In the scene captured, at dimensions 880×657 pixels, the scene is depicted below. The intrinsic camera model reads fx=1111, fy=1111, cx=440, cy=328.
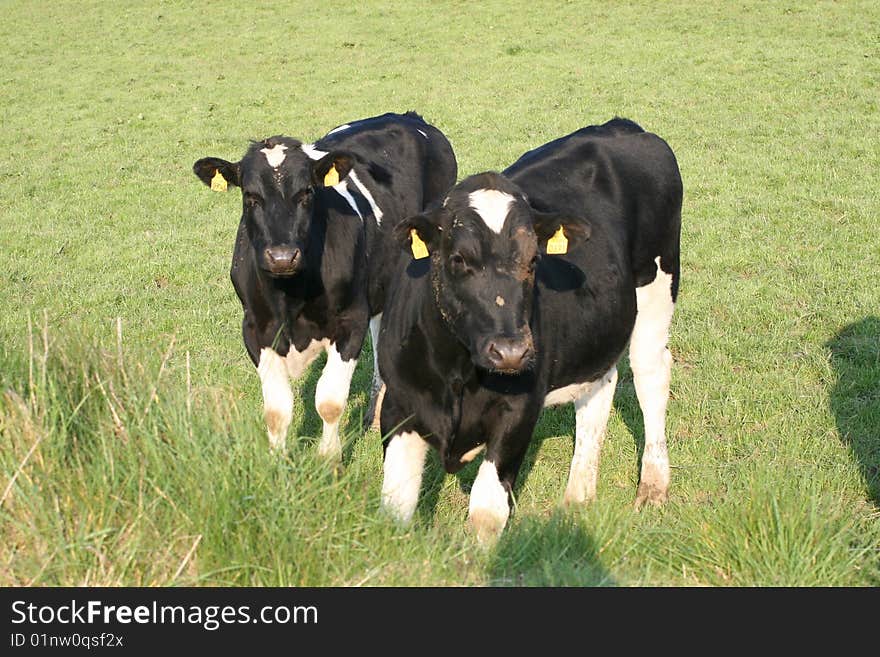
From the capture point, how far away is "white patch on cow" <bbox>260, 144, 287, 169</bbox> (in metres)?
6.78

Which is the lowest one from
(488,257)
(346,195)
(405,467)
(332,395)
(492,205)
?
(332,395)

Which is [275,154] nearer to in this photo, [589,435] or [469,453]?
[469,453]

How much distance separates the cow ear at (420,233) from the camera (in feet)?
17.0

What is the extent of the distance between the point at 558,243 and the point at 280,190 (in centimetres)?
207

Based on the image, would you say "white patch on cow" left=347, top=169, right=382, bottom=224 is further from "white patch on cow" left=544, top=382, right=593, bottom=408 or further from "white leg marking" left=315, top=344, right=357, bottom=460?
"white patch on cow" left=544, top=382, right=593, bottom=408

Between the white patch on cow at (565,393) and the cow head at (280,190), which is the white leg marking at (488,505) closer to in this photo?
the white patch on cow at (565,393)

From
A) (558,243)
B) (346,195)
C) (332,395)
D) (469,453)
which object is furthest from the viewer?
(346,195)

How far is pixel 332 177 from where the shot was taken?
7.07m

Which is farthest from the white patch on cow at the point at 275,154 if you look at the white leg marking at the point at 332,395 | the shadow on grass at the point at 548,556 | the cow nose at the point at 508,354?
the shadow on grass at the point at 548,556

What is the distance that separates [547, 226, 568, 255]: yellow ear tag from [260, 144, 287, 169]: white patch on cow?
2.15 m

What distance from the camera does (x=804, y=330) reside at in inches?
371

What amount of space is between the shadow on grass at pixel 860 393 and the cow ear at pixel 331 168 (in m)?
3.63

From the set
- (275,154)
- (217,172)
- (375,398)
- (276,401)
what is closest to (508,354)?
(276,401)

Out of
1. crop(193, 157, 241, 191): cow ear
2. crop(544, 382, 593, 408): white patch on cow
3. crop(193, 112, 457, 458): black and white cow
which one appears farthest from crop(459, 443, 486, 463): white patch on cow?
crop(193, 157, 241, 191): cow ear
